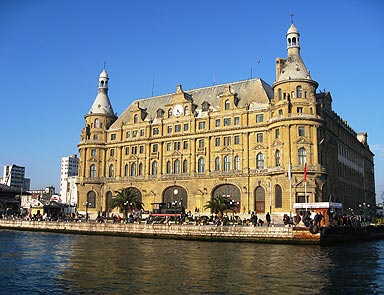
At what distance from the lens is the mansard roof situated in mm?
95000

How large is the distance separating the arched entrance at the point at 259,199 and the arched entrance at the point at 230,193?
3.74 m

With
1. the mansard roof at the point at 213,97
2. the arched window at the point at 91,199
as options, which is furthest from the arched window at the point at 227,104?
the arched window at the point at 91,199

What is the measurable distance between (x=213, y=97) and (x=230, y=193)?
23.7 meters

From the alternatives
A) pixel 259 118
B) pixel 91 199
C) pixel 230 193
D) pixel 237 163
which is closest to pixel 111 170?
pixel 91 199

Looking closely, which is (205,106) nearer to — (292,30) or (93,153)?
(292,30)

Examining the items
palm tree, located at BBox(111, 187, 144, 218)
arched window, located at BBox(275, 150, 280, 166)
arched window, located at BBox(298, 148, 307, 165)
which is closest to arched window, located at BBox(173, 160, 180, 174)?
palm tree, located at BBox(111, 187, 144, 218)

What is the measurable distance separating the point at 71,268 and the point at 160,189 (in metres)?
63.2

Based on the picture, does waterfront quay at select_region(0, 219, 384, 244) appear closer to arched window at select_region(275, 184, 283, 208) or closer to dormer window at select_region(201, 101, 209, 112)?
arched window at select_region(275, 184, 283, 208)

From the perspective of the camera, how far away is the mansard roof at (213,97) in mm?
95000

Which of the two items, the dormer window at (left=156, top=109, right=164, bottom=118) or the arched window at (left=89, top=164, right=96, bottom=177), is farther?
the arched window at (left=89, top=164, right=96, bottom=177)

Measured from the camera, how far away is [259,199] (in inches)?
3438

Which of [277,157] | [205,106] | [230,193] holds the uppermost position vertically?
[205,106]

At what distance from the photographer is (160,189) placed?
100 metres

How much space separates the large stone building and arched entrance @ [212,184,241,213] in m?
0.23
